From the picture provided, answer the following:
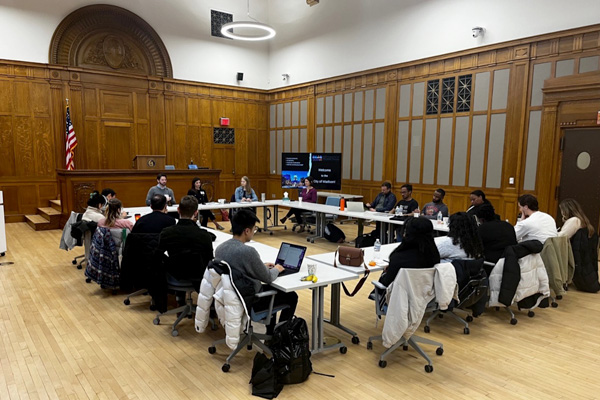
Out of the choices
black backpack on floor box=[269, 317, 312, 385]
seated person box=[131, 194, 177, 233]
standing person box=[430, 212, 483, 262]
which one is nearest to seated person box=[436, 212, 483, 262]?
standing person box=[430, 212, 483, 262]

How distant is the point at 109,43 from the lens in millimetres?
10641

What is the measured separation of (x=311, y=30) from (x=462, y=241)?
953cm

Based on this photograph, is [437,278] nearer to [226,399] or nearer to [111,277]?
[226,399]

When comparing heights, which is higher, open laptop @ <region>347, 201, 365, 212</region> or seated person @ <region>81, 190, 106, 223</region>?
seated person @ <region>81, 190, 106, 223</region>

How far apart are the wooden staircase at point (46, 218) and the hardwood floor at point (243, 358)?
14.9 feet

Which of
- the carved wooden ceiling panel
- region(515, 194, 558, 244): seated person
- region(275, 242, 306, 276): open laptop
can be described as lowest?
region(275, 242, 306, 276): open laptop

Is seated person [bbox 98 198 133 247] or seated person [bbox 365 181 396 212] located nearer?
seated person [bbox 98 198 133 247]

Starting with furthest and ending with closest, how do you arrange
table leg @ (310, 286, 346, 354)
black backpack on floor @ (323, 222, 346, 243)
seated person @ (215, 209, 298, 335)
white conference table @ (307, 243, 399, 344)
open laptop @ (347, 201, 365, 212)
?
1. black backpack on floor @ (323, 222, 346, 243)
2. open laptop @ (347, 201, 365, 212)
3. white conference table @ (307, 243, 399, 344)
4. table leg @ (310, 286, 346, 354)
5. seated person @ (215, 209, 298, 335)

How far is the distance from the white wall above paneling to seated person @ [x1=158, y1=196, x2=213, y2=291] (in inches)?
277

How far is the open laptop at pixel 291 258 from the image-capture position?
348cm

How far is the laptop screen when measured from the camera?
3498mm

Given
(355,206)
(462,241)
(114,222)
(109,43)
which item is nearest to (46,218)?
(109,43)

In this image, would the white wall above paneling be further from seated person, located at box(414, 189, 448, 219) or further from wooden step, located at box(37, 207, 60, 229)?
wooden step, located at box(37, 207, 60, 229)

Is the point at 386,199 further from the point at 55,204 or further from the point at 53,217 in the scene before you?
the point at 55,204
